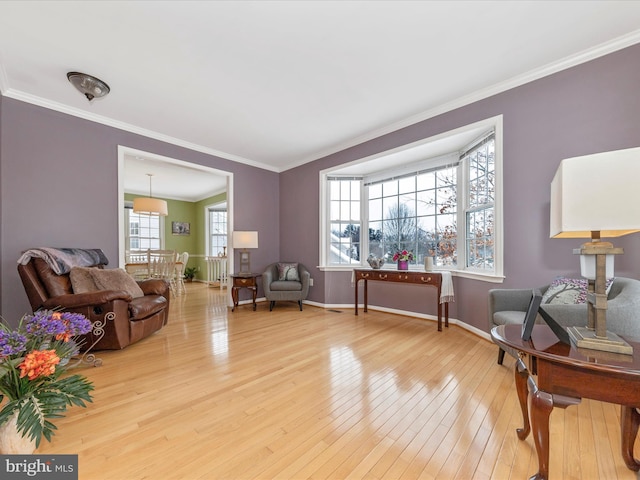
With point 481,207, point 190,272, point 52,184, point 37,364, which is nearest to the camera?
point 37,364

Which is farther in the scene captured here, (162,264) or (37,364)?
(162,264)

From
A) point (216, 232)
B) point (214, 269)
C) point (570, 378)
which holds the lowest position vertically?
point (214, 269)

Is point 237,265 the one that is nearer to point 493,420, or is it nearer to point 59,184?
point 59,184

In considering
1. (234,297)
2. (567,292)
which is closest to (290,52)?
(567,292)

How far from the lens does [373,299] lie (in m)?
4.43

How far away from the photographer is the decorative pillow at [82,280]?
2688 millimetres

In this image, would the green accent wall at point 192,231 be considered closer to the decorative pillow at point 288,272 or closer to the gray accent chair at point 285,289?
the decorative pillow at point 288,272

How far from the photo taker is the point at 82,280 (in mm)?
2729

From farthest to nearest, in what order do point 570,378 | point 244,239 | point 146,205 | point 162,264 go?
1. point 162,264
2. point 146,205
3. point 244,239
4. point 570,378

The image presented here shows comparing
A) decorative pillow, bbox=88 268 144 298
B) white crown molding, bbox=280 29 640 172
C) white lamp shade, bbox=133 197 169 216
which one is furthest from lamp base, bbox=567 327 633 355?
white lamp shade, bbox=133 197 169 216

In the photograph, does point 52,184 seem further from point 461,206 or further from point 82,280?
point 461,206

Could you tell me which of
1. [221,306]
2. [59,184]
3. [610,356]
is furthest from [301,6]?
[221,306]

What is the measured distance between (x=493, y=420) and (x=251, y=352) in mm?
2001

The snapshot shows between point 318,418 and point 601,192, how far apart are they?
1758 millimetres
